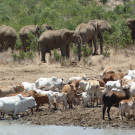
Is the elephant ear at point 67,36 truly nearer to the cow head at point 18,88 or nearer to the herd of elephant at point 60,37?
the herd of elephant at point 60,37

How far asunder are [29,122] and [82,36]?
489 inches

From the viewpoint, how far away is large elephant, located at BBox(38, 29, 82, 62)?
67.2 feet

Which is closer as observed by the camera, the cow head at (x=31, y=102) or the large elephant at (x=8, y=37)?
the cow head at (x=31, y=102)

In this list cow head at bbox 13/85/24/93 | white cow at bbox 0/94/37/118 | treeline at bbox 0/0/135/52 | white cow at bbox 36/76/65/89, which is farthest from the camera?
treeline at bbox 0/0/135/52

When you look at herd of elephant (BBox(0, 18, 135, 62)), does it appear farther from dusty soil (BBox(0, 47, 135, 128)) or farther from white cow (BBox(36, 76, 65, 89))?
white cow (BBox(36, 76, 65, 89))

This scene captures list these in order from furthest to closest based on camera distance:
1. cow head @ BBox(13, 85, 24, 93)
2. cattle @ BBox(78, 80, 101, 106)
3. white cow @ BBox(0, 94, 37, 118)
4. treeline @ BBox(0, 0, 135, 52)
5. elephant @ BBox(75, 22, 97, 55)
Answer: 1. treeline @ BBox(0, 0, 135, 52)
2. elephant @ BBox(75, 22, 97, 55)
3. cow head @ BBox(13, 85, 24, 93)
4. cattle @ BBox(78, 80, 101, 106)
5. white cow @ BBox(0, 94, 37, 118)

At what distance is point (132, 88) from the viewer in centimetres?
1121

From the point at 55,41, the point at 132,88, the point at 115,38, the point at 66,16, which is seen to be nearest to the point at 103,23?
the point at 115,38

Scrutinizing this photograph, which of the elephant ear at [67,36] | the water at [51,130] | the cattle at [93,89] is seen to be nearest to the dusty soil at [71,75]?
the water at [51,130]

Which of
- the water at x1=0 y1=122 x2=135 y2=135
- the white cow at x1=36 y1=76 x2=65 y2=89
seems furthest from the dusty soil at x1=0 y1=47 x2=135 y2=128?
the white cow at x1=36 y1=76 x2=65 y2=89

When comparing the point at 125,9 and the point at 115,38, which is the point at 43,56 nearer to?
the point at 115,38

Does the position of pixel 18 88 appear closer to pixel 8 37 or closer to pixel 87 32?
pixel 87 32

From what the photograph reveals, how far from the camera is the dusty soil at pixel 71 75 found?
1023cm

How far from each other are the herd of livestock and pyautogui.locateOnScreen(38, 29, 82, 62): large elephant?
6.41 m
